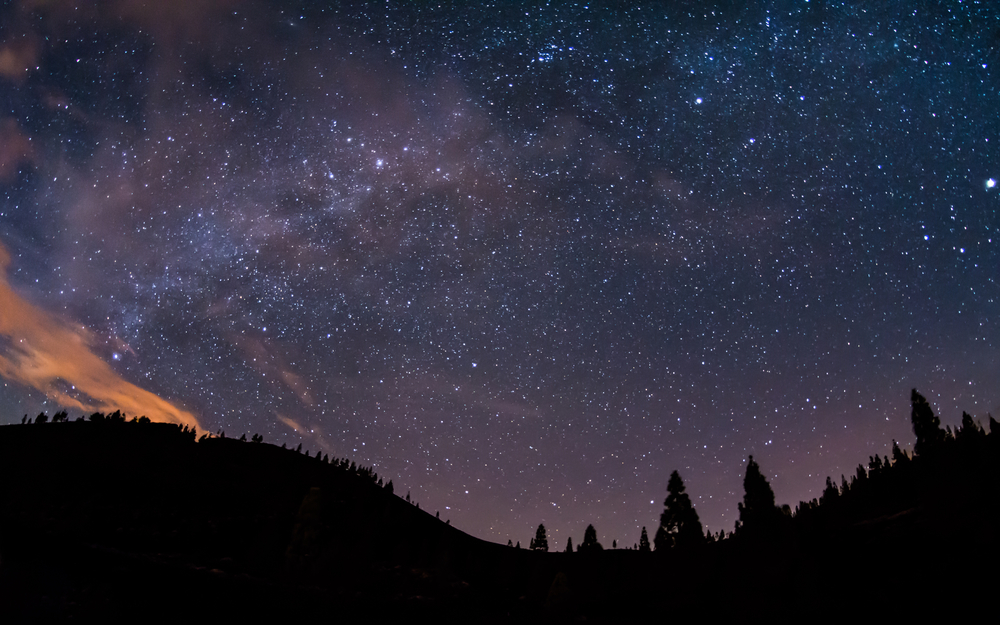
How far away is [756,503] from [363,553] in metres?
39.8

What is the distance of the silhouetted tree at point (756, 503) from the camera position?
4800 centimetres

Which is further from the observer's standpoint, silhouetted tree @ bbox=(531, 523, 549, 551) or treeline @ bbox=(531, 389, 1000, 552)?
silhouetted tree @ bbox=(531, 523, 549, 551)

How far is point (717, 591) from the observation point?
87.2ft

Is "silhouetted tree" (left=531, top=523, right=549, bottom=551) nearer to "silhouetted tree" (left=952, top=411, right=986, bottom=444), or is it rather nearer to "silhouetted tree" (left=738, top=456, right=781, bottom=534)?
"silhouetted tree" (left=738, top=456, right=781, bottom=534)

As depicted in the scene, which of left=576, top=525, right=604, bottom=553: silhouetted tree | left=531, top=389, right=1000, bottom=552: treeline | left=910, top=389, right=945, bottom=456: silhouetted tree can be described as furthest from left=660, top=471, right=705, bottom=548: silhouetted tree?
left=910, top=389, right=945, bottom=456: silhouetted tree

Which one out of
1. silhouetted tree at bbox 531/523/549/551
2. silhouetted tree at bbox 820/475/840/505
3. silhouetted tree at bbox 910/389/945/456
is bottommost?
silhouetted tree at bbox 531/523/549/551

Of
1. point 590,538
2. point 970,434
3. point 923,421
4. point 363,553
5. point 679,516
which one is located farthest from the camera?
point 590,538

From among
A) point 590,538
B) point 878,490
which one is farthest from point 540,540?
point 878,490

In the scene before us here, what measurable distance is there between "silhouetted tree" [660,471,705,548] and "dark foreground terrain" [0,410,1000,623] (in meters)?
9.67

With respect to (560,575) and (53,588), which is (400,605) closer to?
(560,575)

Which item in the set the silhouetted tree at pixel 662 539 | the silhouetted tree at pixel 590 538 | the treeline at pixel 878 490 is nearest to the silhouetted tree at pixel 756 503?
the treeline at pixel 878 490

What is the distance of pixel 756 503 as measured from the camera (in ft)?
167

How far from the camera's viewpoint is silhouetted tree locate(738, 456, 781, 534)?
47997 millimetres

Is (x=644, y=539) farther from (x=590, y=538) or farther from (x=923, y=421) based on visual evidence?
(x=923, y=421)
